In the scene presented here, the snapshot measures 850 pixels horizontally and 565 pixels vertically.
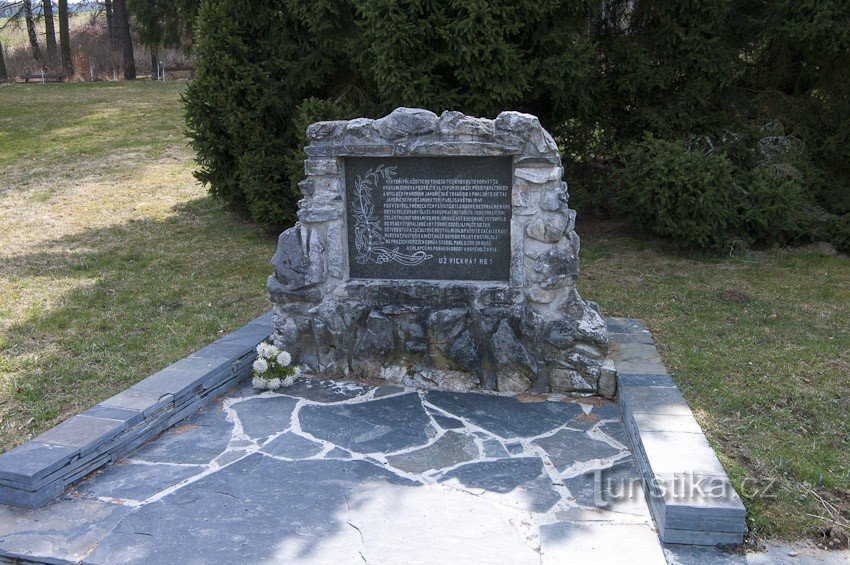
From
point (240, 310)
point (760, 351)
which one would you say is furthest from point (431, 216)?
point (760, 351)

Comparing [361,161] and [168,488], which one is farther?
[361,161]

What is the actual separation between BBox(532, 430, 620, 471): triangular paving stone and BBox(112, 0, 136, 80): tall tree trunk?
22187mm

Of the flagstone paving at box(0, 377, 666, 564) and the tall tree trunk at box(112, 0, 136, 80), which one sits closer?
the flagstone paving at box(0, 377, 666, 564)

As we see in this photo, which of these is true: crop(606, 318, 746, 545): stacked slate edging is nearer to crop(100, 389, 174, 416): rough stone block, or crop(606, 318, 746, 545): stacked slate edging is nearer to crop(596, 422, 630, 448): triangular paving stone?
crop(596, 422, 630, 448): triangular paving stone

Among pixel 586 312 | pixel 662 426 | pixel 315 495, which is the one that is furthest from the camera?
pixel 586 312

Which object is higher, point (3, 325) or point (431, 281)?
point (431, 281)

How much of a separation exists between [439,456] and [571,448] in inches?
33.8

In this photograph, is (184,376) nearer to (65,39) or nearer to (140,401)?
(140,401)

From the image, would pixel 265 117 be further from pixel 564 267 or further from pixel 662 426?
pixel 662 426

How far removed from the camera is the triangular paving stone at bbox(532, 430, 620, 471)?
14.6 ft

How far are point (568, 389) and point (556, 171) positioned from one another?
164 centimetres

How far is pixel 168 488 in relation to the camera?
4121mm

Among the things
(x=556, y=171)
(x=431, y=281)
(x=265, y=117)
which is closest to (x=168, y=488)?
(x=431, y=281)

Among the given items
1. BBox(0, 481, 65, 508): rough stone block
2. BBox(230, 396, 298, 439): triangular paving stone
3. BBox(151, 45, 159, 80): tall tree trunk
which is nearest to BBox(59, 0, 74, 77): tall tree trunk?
BBox(151, 45, 159, 80): tall tree trunk
